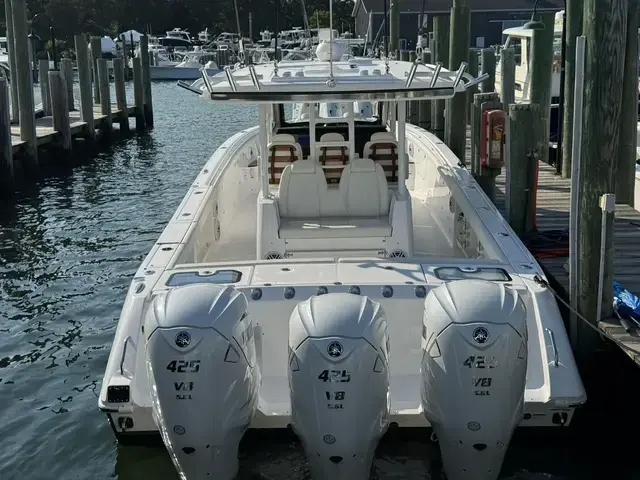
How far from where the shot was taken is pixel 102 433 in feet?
18.9

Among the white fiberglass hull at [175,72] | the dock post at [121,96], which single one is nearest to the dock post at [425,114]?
the dock post at [121,96]

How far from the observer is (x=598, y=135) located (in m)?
5.29

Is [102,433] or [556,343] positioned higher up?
[556,343]

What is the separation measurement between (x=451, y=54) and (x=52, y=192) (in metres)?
7.28

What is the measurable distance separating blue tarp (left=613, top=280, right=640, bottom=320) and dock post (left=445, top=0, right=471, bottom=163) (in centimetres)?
576

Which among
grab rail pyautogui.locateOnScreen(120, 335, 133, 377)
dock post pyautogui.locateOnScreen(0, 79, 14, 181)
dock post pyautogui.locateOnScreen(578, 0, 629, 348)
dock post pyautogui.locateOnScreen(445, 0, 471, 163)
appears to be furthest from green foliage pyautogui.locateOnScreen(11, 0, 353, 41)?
grab rail pyautogui.locateOnScreen(120, 335, 133, 377)

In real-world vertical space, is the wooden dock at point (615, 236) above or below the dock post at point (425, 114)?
below

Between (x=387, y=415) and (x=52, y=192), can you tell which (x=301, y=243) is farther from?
(x=52, y=192)

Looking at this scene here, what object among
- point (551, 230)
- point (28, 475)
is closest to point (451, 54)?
point (551, 230)

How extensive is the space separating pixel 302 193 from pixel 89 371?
90.5 inches

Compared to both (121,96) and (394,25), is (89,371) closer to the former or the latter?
(394,25)

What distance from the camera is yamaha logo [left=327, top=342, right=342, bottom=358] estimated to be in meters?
3.88

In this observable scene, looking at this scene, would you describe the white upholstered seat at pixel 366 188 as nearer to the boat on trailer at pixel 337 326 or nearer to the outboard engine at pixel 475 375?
the boat on trailer at pixel 337 326

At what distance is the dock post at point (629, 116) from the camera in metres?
8.61
